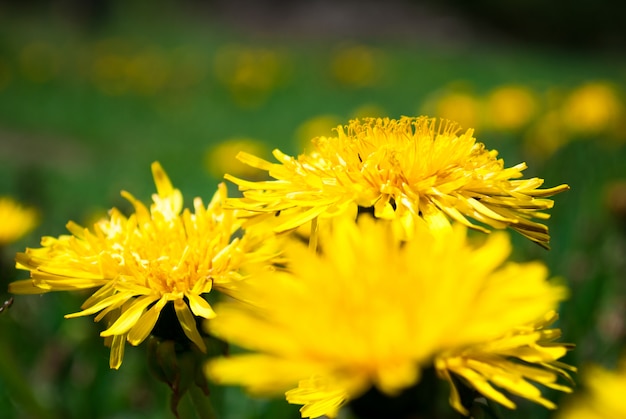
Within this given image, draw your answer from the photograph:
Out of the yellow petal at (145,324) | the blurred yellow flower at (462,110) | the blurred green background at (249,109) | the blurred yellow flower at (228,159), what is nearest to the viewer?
the yellow petal at (145,324)

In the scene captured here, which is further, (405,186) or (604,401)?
(405,186)

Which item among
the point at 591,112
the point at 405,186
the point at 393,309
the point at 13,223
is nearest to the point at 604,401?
the point at 393,309

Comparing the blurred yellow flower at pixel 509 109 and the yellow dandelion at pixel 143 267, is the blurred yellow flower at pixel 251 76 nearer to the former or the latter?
the blurred yellow flower at pixel 509 109

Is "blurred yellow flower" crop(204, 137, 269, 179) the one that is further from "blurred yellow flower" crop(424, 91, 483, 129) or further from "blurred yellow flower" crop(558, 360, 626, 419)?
"blurred yellow flower" crop(558, 360, 626, 419)

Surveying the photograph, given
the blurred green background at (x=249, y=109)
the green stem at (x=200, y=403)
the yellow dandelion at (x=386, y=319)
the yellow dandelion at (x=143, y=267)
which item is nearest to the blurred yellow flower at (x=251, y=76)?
the blurred green background at (x=249, y=109)

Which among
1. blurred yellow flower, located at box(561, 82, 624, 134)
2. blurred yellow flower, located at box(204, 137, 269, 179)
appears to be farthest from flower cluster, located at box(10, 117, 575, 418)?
blurred yellow flower, located at box(561, 82, 624, 134)

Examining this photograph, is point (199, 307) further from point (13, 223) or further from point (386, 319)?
point (13, 223)
